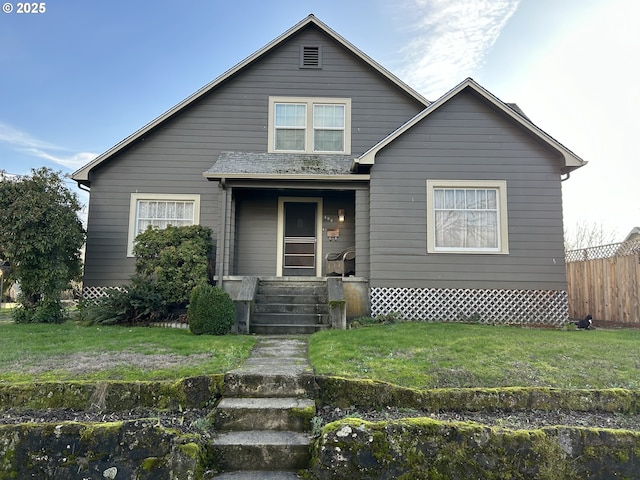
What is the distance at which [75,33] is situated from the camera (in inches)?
545

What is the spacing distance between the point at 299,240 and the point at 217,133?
3667 millimetres

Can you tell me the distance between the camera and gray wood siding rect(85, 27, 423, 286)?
10031mm

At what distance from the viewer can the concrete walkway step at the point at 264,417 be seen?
320 cm

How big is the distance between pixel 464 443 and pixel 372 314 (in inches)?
232

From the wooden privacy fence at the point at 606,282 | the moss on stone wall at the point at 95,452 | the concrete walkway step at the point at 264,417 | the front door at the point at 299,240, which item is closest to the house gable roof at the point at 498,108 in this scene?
the wooden privacy fence at the point at 606,282

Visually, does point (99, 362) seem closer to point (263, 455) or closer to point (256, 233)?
point (263, 455)

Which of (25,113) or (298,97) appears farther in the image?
(25,113)

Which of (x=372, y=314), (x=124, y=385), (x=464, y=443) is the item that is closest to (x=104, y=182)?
(x=372, y=314)

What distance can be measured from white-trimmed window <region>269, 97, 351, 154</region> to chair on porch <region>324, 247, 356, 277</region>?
9.56ft

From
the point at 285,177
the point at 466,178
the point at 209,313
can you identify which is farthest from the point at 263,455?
the point at 466,178

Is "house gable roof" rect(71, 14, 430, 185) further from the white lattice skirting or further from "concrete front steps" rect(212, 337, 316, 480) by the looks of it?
"concrete front steps" rect(212, 337, 316, 480)

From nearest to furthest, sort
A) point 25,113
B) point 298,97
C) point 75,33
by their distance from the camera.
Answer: point 298,97 → point 75,33 → point 25,113

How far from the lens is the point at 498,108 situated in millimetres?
8914

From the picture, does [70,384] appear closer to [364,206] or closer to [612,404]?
[612,404]
